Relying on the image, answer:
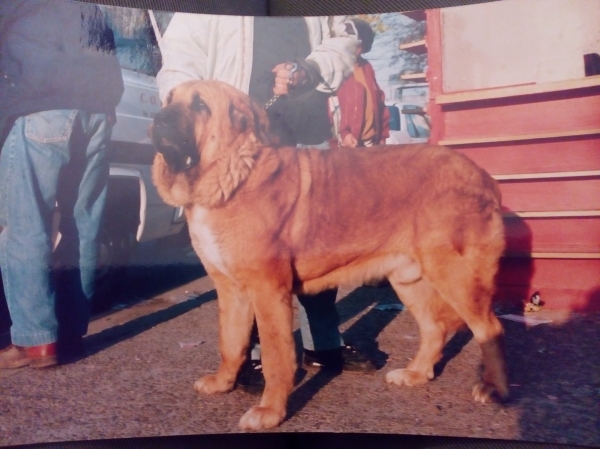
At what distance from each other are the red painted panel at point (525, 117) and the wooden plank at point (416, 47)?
30 centimetres

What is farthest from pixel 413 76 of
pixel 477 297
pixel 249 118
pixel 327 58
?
pixel 477 297

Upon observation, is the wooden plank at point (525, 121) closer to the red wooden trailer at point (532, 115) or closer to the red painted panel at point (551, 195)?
the red wooden trailer at point (532, 115)

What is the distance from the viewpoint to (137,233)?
8.05 ft

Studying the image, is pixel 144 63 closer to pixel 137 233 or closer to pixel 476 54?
pixel 137 233

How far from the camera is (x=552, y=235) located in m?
2.61

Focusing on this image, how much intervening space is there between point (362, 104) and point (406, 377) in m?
1.35

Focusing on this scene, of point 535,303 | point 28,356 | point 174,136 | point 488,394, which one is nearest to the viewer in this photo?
point 174,136

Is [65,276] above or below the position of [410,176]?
below

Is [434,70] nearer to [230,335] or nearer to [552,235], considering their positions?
[552,235]

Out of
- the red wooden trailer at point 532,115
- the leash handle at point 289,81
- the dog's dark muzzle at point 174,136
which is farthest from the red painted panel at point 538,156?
the dog's dark muzzle at point 174,136

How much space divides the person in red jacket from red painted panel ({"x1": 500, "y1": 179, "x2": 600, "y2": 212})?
68 centimetres

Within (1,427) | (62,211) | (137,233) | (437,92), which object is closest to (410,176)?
(437,92)

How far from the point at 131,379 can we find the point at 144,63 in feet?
4.66

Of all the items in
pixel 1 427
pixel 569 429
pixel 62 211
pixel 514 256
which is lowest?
pixel 569 429
